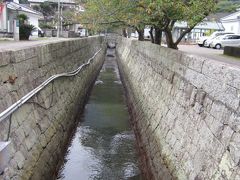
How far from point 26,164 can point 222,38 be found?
3806 cm

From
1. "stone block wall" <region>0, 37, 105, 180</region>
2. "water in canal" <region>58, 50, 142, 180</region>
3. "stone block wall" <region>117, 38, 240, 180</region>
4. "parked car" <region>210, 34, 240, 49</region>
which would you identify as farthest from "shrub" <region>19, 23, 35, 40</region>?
"parked car" <region>210, 34, 240, 49</region>

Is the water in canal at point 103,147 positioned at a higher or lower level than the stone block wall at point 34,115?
lower

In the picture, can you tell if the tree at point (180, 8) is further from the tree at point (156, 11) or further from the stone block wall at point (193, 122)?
the stone block wall at point (193, 122)

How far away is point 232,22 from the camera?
59531 mm

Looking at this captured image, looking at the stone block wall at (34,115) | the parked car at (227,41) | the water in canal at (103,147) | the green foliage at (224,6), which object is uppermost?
the green foliage at (224,6)

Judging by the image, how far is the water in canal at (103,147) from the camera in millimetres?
12118

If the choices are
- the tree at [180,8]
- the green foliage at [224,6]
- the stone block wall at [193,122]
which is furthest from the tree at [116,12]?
the green foliage at [224,6]

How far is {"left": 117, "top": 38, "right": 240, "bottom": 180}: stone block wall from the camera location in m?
6.65

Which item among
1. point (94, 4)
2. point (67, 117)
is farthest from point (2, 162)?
point (94, 4)

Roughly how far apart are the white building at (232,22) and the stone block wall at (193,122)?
44850mm

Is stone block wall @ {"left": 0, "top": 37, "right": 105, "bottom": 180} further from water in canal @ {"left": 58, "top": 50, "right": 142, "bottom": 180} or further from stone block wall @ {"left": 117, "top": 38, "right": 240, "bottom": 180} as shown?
stone block wall @ {"left": 117, "top": 38, "right": 240, "bottom": 180}

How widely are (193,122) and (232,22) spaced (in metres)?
54.1

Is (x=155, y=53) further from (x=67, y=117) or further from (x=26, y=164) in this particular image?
(x=26, y=164)

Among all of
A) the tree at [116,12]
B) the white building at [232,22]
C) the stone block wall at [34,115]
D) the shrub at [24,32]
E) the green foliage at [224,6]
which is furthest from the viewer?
the white building at [232,22]
